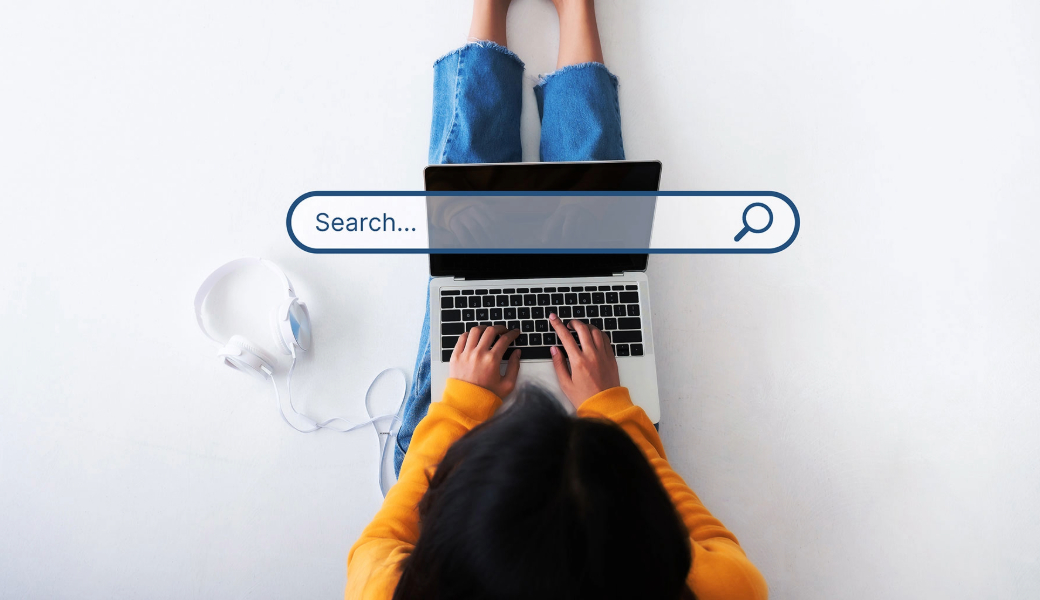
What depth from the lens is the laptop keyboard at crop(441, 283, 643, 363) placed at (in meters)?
0.77

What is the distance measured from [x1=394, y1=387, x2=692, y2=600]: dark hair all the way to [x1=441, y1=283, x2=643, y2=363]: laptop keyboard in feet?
1.04

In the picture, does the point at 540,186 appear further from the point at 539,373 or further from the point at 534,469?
the point at 534,469

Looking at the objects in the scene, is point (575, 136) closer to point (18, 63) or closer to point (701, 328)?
point (701, 328)

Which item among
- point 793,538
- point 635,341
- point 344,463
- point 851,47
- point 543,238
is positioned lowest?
point 793,538

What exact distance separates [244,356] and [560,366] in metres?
0.43

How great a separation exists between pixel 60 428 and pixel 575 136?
863 millimetres

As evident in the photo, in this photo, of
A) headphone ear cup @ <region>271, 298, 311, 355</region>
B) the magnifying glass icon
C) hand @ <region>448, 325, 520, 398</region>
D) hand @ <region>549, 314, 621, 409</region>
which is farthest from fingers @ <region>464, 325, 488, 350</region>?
the magnifying glass icon

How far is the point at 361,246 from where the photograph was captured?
87 cm

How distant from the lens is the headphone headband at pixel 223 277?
0.79m

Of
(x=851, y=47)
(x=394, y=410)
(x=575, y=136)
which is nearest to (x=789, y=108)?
(x=851, y=47)

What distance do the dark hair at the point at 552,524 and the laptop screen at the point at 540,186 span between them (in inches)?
12.8

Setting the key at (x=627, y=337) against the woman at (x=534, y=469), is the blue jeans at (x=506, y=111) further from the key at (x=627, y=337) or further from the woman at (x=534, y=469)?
the key at (x=627, y=337)

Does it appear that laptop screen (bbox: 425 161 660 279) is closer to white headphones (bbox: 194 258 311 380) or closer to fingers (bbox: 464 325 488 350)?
fingers (bbox: 464 325 488 350)

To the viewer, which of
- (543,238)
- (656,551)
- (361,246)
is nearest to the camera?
(656,551)
